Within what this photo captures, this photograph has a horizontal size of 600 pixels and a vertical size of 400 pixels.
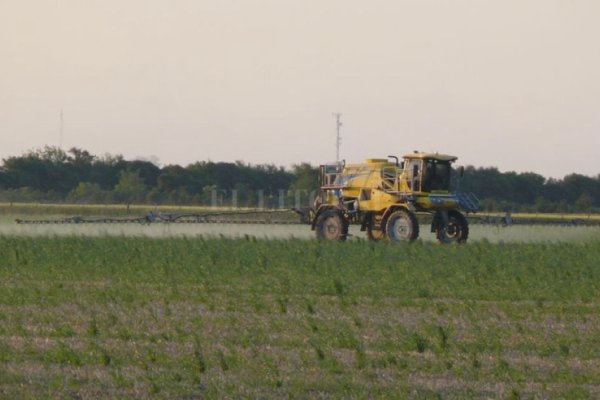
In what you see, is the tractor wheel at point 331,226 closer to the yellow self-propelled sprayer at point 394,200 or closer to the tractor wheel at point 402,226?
the yellow self-propelled sprayer at point 394,200

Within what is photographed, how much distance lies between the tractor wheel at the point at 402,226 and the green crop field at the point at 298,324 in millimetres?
6877

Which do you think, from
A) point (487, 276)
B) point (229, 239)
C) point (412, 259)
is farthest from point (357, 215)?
point (487, 276)

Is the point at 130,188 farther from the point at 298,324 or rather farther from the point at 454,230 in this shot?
the point at 298,324

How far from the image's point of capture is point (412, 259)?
1008 inches

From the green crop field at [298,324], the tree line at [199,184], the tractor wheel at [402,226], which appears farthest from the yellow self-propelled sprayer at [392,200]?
the tree line at [199,184]

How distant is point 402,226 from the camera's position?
34.8 meters

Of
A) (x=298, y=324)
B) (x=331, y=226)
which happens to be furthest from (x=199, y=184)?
(x=298, y=324)

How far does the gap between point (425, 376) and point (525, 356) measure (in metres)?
1.61

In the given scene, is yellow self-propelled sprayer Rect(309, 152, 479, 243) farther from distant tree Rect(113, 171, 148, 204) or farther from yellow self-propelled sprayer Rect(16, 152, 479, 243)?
distant tree Rect(113, 171, 148, 204)

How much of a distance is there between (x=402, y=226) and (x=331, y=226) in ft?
8.42

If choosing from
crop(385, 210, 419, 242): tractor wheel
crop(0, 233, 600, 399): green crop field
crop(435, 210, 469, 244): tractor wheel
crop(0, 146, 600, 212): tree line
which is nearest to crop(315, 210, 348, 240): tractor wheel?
crop(385, 210, 419, 242): tractor wheel

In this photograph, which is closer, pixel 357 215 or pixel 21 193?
pixel 357 215

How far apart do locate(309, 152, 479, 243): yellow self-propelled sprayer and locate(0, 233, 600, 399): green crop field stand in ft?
25.7

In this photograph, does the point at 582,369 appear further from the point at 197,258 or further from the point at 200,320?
the point at 197,258
